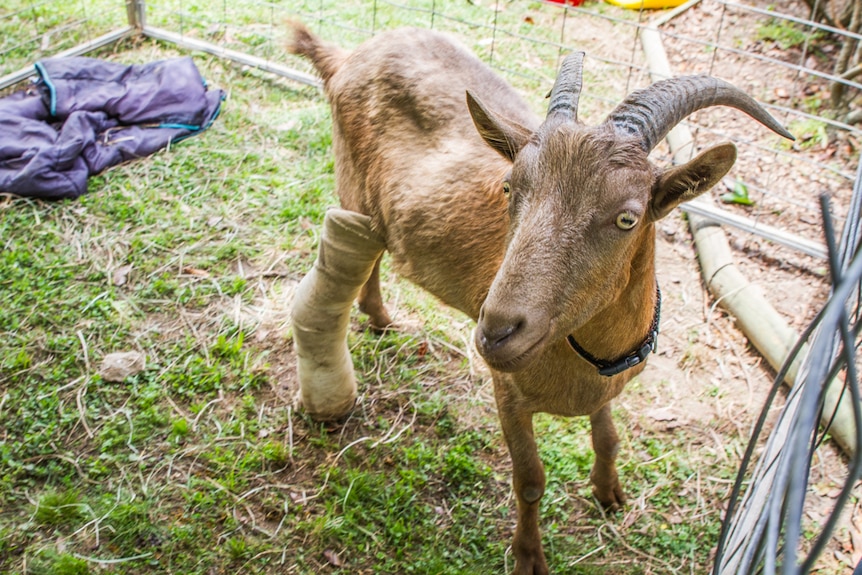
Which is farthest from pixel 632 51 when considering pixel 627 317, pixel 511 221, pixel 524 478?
pixel 511 221

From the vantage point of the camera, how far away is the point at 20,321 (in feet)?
16.0

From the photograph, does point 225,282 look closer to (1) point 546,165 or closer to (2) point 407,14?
(1) point 546,165

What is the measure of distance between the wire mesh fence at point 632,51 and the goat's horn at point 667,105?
9.86ft

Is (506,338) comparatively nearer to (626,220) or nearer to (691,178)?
(626,220)

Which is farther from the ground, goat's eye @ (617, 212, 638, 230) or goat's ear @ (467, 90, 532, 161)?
goat's ear @ (467, 90, 532, 161)

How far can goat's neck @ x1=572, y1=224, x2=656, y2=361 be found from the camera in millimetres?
3061

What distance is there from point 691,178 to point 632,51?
5.30 metres

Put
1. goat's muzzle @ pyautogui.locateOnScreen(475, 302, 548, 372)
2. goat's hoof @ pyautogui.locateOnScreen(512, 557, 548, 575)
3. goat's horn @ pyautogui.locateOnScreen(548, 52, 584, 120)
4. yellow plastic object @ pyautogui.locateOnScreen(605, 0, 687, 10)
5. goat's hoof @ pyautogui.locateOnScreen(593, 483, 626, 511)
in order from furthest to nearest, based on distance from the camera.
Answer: yellow plastic object @ pyautogui.locateOnScreen(605, 0, 687, 10)
goat's hoof @ pyautogui.locateOnScreen(593, 483, 626, 511)
goat's hoof @ pyautogui.locateOnScreen(512, 557, 548, 575)
goat's horn @ pyautogui.locateOnScreen(548, 52, 584, 120)
goat's muzzle @ pyautogui.locateOnScreen(475, 302, 548, 372)

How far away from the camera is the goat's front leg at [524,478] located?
143 inches

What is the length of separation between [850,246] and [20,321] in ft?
15.2

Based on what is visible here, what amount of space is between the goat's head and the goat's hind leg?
219 cm

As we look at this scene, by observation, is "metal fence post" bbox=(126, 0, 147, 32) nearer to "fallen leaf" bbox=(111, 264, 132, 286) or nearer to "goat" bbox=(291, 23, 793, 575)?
"fallen leaf" bbox=(111, 264, 132, 286)

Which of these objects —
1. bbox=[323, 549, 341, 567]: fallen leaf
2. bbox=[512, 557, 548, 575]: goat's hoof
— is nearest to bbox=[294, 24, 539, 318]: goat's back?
bbox=[512, 557, 548, 575]: goat's hoof

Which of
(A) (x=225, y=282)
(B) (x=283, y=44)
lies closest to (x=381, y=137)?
(B) (x=283, y=44)
